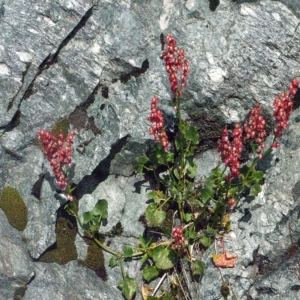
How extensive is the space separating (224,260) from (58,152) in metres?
1.60

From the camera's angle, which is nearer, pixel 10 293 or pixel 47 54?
pixel 10 293

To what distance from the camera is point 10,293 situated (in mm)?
5035

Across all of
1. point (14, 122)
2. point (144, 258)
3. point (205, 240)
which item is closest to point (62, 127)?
point (14, 122)

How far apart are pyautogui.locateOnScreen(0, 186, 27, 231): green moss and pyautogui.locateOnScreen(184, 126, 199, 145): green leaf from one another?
4.64 feet

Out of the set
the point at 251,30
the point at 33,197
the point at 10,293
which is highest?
the point at 251,30

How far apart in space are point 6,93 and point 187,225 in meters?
1.83

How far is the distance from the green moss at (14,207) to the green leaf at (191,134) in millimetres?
1415

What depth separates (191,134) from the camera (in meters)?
5.32

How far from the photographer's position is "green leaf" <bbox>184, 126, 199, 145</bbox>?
5.31 m

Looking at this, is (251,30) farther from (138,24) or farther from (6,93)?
(6,93)

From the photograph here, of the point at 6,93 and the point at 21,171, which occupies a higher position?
the point at 6,93

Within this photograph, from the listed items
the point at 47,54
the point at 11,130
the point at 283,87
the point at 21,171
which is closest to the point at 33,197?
the point at 21,171

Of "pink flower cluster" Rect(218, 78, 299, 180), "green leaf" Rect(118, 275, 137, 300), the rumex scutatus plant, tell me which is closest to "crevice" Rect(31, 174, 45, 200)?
the rumex scutatus plant

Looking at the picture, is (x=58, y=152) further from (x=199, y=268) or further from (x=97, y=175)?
(x=199, y=268)
